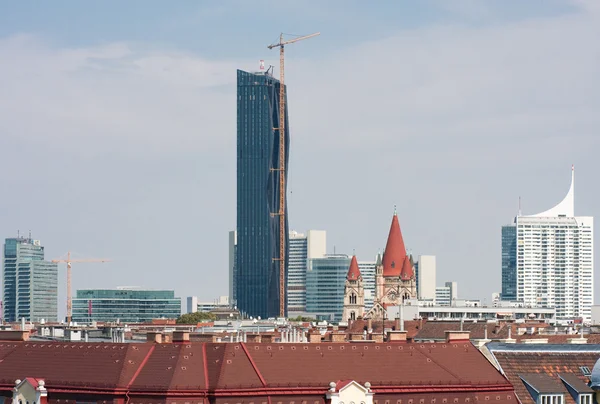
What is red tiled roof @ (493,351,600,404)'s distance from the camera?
89938 mm

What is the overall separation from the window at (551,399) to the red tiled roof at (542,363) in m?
1.89

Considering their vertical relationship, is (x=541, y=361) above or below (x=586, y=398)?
above

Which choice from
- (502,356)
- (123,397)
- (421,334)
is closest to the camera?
(123,397)

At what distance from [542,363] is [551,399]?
16.1 ft

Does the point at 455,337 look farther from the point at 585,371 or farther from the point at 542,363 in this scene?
the point at 585,371

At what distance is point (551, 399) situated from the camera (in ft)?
284

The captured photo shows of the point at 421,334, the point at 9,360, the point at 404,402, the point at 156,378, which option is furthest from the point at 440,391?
the point at 421,334

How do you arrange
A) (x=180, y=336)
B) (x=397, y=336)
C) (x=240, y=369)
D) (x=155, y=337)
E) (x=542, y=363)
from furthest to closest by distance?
(x=397, y=336)
(x=155, y=337)
(x=542, y=363)
(x=180, y=336)
(x=240, y=369)

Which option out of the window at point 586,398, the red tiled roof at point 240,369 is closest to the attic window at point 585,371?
the window at point 586,398

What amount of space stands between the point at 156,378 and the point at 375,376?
33.6ft

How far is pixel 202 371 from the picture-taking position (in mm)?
80938

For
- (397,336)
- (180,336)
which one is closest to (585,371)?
(397,336)

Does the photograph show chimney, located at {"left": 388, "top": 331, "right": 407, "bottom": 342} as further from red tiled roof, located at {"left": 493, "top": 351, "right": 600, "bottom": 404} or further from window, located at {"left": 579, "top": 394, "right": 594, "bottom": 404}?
window, located at {"left": 579, "top": 394, "right": 594, "bottom": 404}

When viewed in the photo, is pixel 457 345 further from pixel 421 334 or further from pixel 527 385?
pixel 421 334
